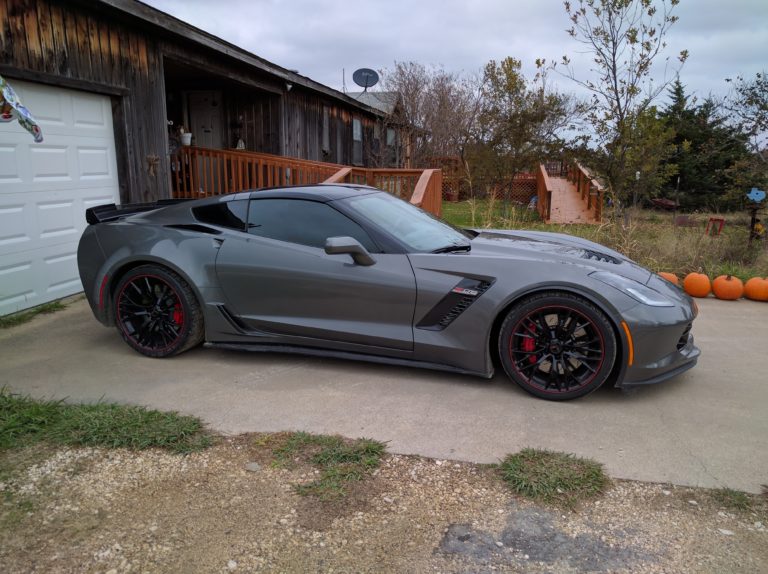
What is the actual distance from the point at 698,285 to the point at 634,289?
3.71 meters

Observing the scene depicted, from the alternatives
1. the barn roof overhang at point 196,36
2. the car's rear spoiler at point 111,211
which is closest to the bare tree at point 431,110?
the barn roof overhang at point 196,36

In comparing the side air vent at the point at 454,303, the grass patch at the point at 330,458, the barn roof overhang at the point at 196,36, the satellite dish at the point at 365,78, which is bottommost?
the grass patch at the point at 330,458

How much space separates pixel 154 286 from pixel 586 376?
3.28 m

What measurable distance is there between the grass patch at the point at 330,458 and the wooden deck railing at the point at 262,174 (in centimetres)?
652

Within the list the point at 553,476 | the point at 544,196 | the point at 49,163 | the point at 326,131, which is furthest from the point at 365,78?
the point at 553,476

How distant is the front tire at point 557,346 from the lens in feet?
12.1

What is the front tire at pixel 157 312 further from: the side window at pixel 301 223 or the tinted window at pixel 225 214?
the side window at pixel 301 223

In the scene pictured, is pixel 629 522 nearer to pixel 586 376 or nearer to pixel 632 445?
pixel 632 445

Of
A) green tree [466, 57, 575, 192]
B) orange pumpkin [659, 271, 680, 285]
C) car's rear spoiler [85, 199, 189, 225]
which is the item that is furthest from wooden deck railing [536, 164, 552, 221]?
car's rear spoiler [85, 199, 189, 225]

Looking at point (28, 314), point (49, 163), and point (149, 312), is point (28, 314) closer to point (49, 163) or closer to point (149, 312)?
point (49, 163)

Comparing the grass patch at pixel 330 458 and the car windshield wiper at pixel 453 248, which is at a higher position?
the car windshield wiper at pixel 453 248

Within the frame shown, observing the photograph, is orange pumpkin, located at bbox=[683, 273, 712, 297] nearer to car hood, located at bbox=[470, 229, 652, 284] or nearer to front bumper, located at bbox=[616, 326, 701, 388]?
car hood, located at bbox=[470, 229, 652, 284]

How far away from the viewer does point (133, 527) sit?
101 inches

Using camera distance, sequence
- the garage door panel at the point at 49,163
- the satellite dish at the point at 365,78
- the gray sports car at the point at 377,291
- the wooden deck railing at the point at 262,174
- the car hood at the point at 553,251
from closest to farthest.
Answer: the gray sports car at the point at 377,291
the car hood at the point at 553,251
the garage door panel at the point at 49,163
the wooden deck railing at the point at 262,174
the satellite dish at the point at 365,78
